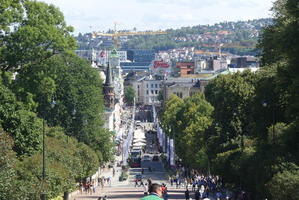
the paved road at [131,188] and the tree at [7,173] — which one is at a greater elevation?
the tree at [7,173]

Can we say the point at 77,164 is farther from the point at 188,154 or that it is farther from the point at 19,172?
the point at 188,154

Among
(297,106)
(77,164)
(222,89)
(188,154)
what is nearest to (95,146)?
(188,154)

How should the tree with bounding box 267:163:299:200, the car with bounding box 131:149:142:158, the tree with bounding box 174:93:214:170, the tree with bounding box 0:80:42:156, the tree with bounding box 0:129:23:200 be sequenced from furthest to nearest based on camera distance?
the car with bounding box 131:149:142:158
the tree with bounding box 174:93:214:170
the tree with bounding box 0:80:42:156
the tree with bounding box 267:163:299:200
the tree with bounding box 0:129:23:200

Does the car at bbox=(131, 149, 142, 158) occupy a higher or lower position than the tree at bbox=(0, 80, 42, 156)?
lower

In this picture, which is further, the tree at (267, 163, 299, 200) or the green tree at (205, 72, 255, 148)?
the green tree at (205, 72, 255, 148)

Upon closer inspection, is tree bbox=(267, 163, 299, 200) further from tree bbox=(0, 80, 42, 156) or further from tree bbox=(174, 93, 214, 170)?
tree bbox=(174, 93, 214, 170)

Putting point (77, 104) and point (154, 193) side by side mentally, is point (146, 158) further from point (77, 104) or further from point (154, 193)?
point (154, 193)

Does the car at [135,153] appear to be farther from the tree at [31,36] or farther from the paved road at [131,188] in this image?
the tree at [31,36]

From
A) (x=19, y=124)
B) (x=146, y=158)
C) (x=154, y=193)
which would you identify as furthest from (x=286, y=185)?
(x=146, y=158)

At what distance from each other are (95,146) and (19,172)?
126 feet

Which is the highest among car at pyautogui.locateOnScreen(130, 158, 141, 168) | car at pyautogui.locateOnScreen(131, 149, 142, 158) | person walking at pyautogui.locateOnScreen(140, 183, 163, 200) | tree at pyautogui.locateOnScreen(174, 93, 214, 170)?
person walking at pyautogui.locateOnScreen(140, 183, 163, 200)

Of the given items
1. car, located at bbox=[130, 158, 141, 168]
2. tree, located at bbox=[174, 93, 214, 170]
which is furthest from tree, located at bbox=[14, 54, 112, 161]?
car, located at bbox=[130, 158, 141, 168]

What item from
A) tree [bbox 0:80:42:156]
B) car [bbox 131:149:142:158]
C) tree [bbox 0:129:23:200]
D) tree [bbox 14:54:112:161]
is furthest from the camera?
car [bbox 131:149:142:158]

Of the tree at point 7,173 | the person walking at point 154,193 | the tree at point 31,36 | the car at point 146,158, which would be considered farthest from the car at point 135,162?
the person walking at point 154,193
